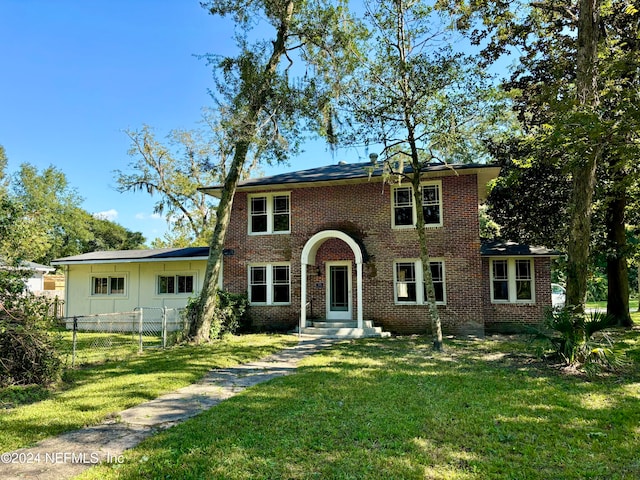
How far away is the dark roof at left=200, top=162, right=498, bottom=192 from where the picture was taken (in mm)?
14461

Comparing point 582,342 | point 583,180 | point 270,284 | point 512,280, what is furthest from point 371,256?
point 582,342

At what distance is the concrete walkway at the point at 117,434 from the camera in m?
4.06

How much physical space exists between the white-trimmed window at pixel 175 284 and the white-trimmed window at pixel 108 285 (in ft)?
6.31

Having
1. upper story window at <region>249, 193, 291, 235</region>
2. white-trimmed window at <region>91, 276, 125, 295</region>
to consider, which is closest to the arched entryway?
upper story window at <region>249, 193, 291, 235</region>

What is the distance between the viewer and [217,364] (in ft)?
30.8

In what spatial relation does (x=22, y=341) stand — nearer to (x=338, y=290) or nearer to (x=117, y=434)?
(x=117, y=434)

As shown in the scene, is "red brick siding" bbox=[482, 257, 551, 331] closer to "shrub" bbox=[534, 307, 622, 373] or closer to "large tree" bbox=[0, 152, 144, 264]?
"shrub" bbox=[534, 307, 622, 373]

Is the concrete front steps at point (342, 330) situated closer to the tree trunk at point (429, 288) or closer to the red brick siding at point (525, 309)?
the tree trunk at point (429, 288)

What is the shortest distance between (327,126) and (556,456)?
11.1 metres

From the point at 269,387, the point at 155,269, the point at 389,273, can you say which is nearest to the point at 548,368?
the point at 269,387

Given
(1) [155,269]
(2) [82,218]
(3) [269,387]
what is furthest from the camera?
(2) [82,218]

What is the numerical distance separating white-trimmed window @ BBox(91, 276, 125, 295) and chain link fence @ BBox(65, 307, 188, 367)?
4.05 feet

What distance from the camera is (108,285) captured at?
18703 millimetres

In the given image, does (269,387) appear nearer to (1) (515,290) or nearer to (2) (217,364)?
(2) (217,364)
